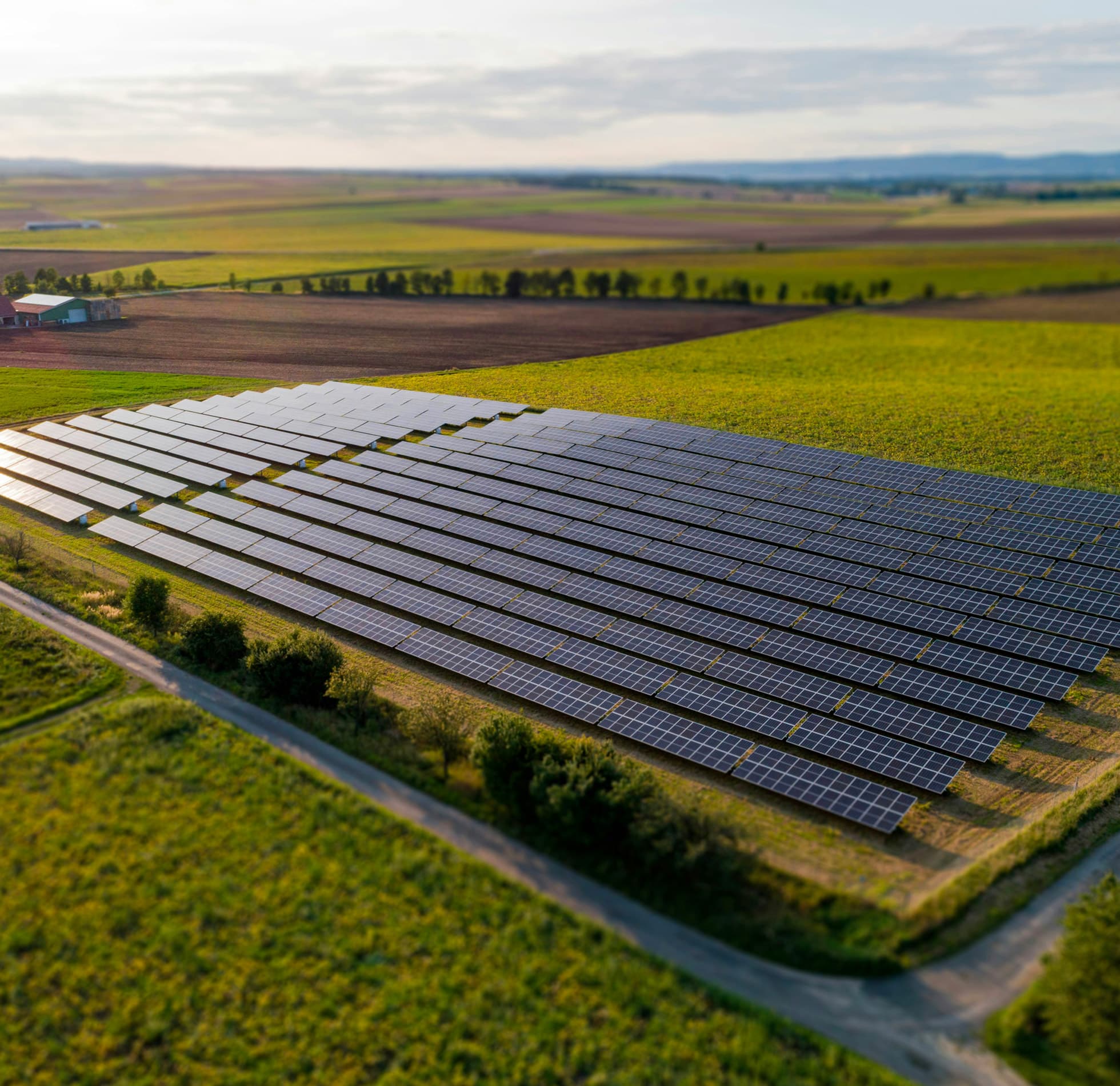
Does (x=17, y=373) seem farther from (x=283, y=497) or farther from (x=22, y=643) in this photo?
(x=22, y=643)

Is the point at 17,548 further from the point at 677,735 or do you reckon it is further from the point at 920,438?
the point at 920,438

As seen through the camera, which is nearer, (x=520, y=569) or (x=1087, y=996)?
(x=1087, y=996)

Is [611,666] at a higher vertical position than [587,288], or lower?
lower

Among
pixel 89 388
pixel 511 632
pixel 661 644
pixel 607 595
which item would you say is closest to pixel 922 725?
pixel 661 644

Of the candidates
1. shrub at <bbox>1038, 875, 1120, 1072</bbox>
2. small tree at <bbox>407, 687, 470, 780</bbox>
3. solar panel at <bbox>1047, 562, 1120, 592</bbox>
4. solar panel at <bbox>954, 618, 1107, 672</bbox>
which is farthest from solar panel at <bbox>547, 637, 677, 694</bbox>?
solar panel at <bbox>1047, 562, 1120, 592</bbox>

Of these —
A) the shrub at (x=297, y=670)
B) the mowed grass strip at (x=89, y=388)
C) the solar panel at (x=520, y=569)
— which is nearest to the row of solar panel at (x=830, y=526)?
the solar panel at (x=520, y=569)
